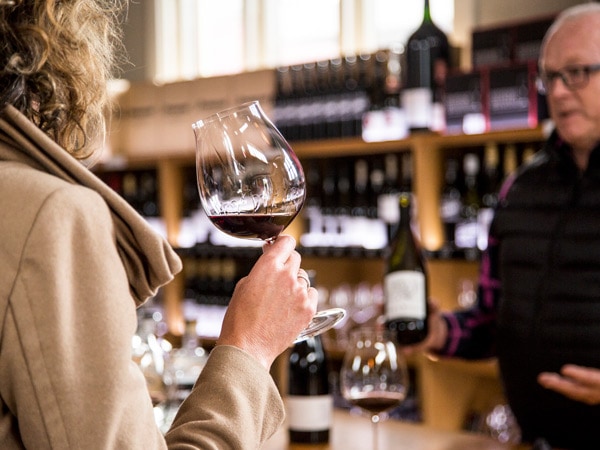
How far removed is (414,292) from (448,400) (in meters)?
1.57

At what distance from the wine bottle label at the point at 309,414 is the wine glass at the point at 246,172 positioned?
0.73 metres

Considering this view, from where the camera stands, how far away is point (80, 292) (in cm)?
77

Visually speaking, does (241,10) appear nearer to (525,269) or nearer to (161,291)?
(161,291)

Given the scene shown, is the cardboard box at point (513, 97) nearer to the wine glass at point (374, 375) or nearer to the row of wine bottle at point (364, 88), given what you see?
the row of wine bottle at point (364, 88)

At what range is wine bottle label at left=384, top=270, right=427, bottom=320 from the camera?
2.06 metres

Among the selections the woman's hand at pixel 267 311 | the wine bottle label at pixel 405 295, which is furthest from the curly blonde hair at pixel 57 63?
the wine bottle label at pixel 405 295

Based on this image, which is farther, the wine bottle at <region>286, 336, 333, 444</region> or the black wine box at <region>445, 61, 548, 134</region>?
the black wine box at <region>445, 61, 548, 134</region>

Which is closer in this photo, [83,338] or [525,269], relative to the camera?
[83,338]

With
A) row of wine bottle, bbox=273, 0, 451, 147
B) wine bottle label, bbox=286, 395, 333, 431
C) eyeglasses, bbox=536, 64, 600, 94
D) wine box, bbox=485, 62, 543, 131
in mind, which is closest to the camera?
wine bottle label, bbox=286, 395, 333, 431

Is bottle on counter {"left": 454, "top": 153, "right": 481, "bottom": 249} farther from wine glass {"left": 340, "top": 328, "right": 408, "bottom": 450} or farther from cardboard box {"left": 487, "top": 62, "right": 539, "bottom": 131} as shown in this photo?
wine glass {"left": 340, "top": 328, "right": 408, "bottom": 450}

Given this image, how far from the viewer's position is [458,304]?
3498mm

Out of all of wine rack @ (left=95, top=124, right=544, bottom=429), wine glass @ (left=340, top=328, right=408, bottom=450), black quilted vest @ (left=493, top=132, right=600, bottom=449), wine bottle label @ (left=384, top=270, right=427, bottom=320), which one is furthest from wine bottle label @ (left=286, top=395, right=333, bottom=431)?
wine rack @ (left=95, top=124, right=544, bottom=429)

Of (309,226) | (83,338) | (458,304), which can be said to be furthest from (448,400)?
(83,338)

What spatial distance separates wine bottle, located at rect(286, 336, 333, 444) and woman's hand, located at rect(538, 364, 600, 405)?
501 mm
